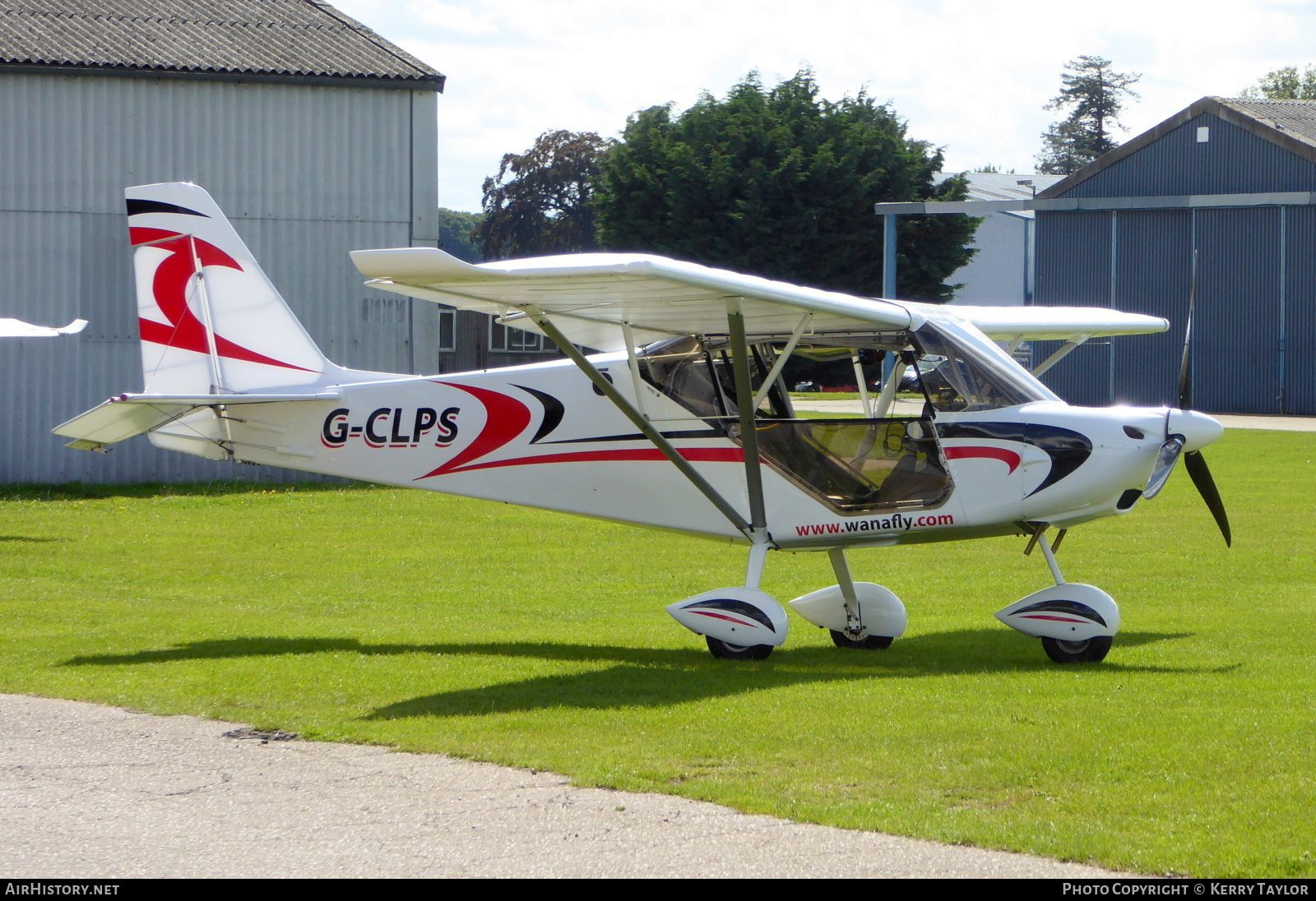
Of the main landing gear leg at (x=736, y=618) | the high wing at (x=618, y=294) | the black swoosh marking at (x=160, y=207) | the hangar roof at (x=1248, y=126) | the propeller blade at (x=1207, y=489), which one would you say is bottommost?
the main landing gear leg at (x=736, y=618)

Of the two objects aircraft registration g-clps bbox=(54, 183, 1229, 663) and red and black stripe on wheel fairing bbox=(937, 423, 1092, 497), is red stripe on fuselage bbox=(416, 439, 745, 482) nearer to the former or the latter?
aircraft registration g-clps bbox=(54, 183, 1229, 663)

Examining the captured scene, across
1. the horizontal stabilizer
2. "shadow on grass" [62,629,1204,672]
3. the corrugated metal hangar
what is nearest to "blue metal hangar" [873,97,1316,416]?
the corrugated metal hangar

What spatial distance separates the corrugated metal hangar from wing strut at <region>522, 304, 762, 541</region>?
15611mm

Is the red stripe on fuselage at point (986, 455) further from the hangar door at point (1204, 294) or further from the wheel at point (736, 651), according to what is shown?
the hangar door at point (1204, 294)

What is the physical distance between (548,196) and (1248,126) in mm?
49136

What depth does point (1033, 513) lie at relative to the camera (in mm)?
9383

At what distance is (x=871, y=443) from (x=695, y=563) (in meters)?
5.40

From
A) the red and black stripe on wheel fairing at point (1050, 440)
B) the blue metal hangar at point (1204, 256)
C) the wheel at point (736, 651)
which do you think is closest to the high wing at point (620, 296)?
the red and black stripe on wheel fairing at point (1050, 440)

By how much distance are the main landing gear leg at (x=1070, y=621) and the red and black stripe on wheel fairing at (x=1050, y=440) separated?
47 cm

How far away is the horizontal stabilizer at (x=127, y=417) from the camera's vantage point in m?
9.98

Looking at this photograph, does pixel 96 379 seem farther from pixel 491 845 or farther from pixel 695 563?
pixel 491 845

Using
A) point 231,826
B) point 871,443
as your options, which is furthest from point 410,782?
point 871,443

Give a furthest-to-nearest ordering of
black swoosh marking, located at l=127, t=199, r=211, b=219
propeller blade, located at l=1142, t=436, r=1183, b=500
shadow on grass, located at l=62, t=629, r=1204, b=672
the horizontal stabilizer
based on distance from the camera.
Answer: black swoosh marking, located at l=127, t=199, r=211, b=219 → the horizontal stabilizer → shadow on grass, located at l=62, t=629, r=1204, b=672 → propeller blade, located at l=1142, t=436, r=1183, b=500

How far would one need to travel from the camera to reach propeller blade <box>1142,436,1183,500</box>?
29.4ft
